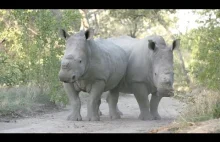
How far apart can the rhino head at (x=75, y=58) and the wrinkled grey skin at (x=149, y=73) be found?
1.52 m

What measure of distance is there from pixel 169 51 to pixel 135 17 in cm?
1520

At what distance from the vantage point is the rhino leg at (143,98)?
1148 cm

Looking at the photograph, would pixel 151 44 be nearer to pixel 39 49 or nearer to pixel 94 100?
pixel 94 100

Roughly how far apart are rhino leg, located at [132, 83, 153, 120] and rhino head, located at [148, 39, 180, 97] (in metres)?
0.47

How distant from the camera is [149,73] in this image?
1145 cm

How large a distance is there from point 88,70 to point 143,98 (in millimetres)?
1613

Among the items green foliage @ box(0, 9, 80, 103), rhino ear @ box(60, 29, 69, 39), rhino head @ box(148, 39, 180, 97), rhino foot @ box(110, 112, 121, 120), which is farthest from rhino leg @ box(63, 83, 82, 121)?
green foliage @ box(0, 9, 80, 103)

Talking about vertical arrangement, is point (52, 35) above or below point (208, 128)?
above

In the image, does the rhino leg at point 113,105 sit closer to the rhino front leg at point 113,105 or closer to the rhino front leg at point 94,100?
the rhino front leg at point 113,105

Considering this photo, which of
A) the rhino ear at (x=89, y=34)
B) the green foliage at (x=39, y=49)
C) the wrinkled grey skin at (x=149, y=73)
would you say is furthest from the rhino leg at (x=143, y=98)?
the green foliage at (x=39, y=49)

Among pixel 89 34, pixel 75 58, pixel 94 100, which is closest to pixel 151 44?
pixel 89 34

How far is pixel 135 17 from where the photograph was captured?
85.7 ft
